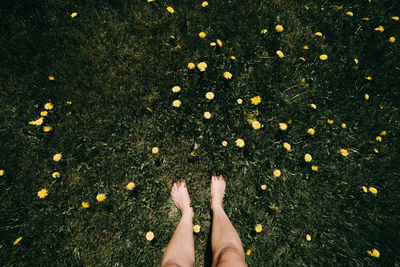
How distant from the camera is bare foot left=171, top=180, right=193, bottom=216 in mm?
2014

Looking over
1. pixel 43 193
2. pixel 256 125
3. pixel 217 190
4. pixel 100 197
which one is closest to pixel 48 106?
pixel 43 193

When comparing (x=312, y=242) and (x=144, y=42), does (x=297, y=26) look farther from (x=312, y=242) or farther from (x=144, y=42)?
(x=312, y=242)

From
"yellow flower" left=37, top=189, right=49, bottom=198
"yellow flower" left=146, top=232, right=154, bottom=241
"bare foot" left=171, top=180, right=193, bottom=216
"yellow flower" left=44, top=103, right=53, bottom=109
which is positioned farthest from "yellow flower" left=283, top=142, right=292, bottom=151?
"yellow flower" left=44, top=103, right=53, bottom=109

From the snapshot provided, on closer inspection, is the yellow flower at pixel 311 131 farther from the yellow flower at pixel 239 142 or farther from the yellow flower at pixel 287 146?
the yellow flower at pixel 239 142

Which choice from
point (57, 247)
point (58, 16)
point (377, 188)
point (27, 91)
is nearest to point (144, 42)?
point (58, 16)

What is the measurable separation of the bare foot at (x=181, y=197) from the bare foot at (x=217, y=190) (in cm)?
26

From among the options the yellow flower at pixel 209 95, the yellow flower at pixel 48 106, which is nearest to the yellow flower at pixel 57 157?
the yellow flower at pixel 48 106

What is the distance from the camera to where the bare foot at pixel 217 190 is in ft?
6.58

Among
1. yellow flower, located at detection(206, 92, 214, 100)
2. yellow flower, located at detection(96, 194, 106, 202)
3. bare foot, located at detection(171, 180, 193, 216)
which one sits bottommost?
yellow flower, located at detection(96, 194, 106, 202)

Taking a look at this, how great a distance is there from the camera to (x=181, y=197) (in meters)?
2.05

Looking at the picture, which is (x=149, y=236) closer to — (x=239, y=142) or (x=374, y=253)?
(x=239, y=142)

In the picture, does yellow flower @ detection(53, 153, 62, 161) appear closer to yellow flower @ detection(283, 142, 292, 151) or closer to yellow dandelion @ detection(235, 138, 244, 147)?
yellow dandelion @ detection(235, 138, 244, 147)

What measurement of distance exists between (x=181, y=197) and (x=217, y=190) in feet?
1.27

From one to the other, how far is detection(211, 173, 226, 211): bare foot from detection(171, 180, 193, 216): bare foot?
0.26m
